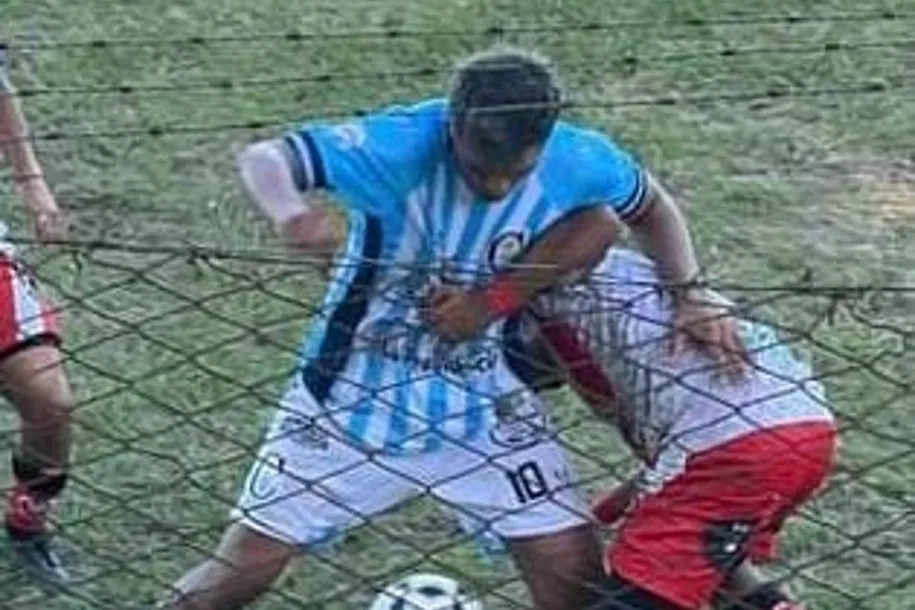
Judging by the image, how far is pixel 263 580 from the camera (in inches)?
160

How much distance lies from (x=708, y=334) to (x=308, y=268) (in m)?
0.48

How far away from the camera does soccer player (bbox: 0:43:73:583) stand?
430 cm

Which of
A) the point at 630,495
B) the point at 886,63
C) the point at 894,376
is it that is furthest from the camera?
the point at 886,63

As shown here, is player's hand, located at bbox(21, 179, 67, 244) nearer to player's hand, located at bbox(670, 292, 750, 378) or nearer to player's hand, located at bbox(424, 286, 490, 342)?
player's hand, located at bbox(424, 286, 490, 342)

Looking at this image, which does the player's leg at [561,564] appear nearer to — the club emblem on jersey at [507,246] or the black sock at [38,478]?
the club emblem on jersey at [507,246]

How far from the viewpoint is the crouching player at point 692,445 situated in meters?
3.86

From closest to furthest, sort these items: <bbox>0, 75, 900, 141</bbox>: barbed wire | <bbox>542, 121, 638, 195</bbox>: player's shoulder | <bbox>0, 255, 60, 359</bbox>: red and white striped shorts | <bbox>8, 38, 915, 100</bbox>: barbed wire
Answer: <bbox>542, 121, 638, 195</bbox>: player's shoulder → <bbox>0, 255, 60, 359</bbox>: red and white striped shorts → <bbox>0, 75, 900, 141</bbox>: barbed wire → <bbox>8, 38, 915, 100</bbox>: barbed wire

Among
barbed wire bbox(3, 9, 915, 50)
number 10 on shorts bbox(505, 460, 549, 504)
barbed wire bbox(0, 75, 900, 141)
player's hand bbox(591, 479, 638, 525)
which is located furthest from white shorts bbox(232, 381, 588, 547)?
barbed wire bbox(3, 9, 915, 50)

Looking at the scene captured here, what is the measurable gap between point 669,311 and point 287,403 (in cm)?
53

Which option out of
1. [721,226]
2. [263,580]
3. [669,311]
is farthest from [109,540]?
[721,226]

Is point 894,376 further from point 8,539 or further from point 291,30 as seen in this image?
point 291,30

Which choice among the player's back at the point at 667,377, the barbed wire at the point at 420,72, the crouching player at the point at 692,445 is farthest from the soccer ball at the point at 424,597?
the barbed wire at the point at 420,72

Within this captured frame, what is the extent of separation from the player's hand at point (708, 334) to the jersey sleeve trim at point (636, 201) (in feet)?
0.50

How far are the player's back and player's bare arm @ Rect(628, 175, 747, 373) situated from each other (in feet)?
0.07
